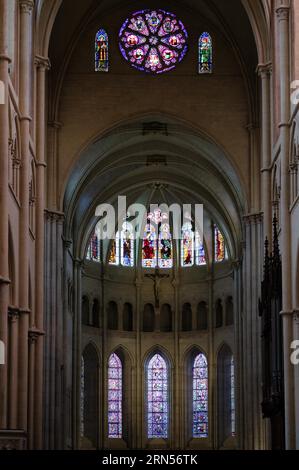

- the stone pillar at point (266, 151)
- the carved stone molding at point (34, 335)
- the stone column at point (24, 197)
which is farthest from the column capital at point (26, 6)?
the carved stone molding at point (34, 335)

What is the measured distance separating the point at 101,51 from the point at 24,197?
1475 cm

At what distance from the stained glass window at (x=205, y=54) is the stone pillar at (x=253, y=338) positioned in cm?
628

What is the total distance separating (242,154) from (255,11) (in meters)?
8.25

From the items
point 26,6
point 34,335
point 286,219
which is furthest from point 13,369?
point 26,6

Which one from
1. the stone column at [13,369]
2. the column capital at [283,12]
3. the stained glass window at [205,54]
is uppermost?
the stained glass window at [205,54]

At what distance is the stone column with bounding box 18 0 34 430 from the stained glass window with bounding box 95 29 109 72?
11379mm

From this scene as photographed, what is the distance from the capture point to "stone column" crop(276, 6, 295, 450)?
31.2 metres

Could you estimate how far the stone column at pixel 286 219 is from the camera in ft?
102

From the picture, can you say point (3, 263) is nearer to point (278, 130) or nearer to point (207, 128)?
point (278, 130)

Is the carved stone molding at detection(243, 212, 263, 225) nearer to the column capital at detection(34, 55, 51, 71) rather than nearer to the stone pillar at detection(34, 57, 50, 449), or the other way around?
the stone pillar at detection(34, 57, 50, 449)

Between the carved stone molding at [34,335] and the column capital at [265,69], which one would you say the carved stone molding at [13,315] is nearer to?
the carved stone molding at [34,335]
